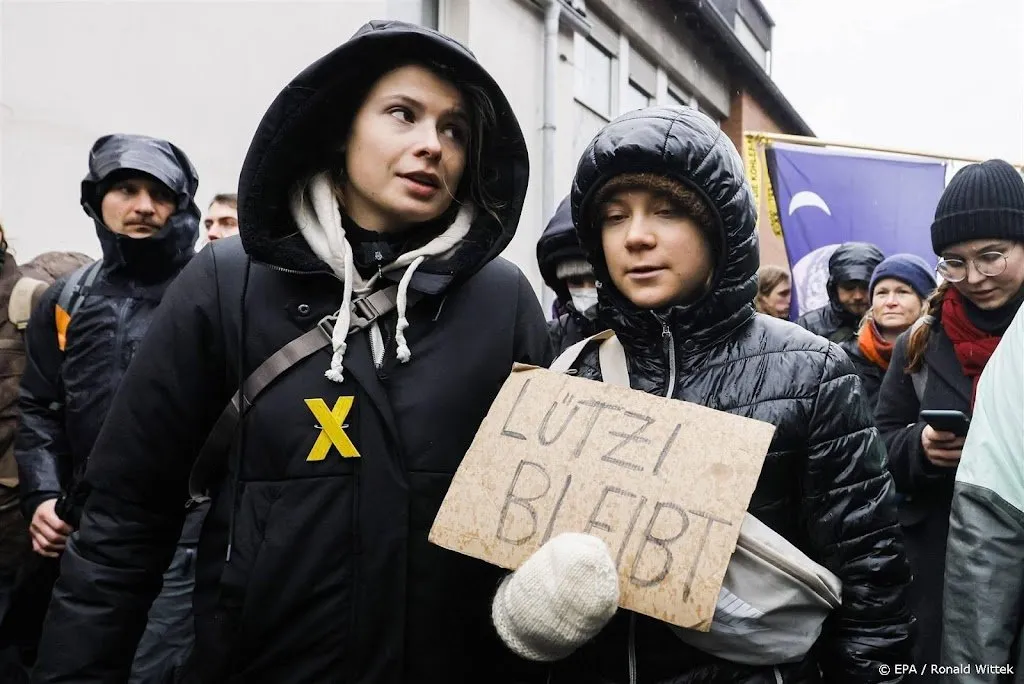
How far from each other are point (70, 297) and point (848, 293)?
4103mm

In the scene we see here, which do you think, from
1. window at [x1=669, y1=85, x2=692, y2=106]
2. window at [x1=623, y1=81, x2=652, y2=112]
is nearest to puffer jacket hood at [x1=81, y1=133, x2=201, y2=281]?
window at [x1=623, y1=81, x2=652, y2=112]

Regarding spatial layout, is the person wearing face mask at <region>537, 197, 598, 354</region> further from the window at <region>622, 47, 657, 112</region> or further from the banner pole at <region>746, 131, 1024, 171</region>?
the window at <region>622, 47, 657, 112</region>

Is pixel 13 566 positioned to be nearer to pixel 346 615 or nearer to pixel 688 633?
pixel 346 615

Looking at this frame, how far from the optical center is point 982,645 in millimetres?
1590

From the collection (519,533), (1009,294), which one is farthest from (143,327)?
(1009,294)

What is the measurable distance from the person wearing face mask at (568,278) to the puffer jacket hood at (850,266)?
6.80 ft

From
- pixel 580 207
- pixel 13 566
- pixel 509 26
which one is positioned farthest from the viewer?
pixel 509 26

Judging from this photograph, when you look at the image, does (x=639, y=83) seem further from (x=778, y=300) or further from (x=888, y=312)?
(x=888, y=312)

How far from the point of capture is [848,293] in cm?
472

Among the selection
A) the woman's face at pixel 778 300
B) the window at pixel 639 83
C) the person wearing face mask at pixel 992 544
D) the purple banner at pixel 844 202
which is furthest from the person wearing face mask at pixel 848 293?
the window at pixel 639 83

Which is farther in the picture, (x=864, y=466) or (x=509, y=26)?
(x=509, y=26)

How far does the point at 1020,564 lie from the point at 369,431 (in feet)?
4.43

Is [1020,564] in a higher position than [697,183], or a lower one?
lower

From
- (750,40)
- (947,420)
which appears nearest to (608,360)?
(947,420)
